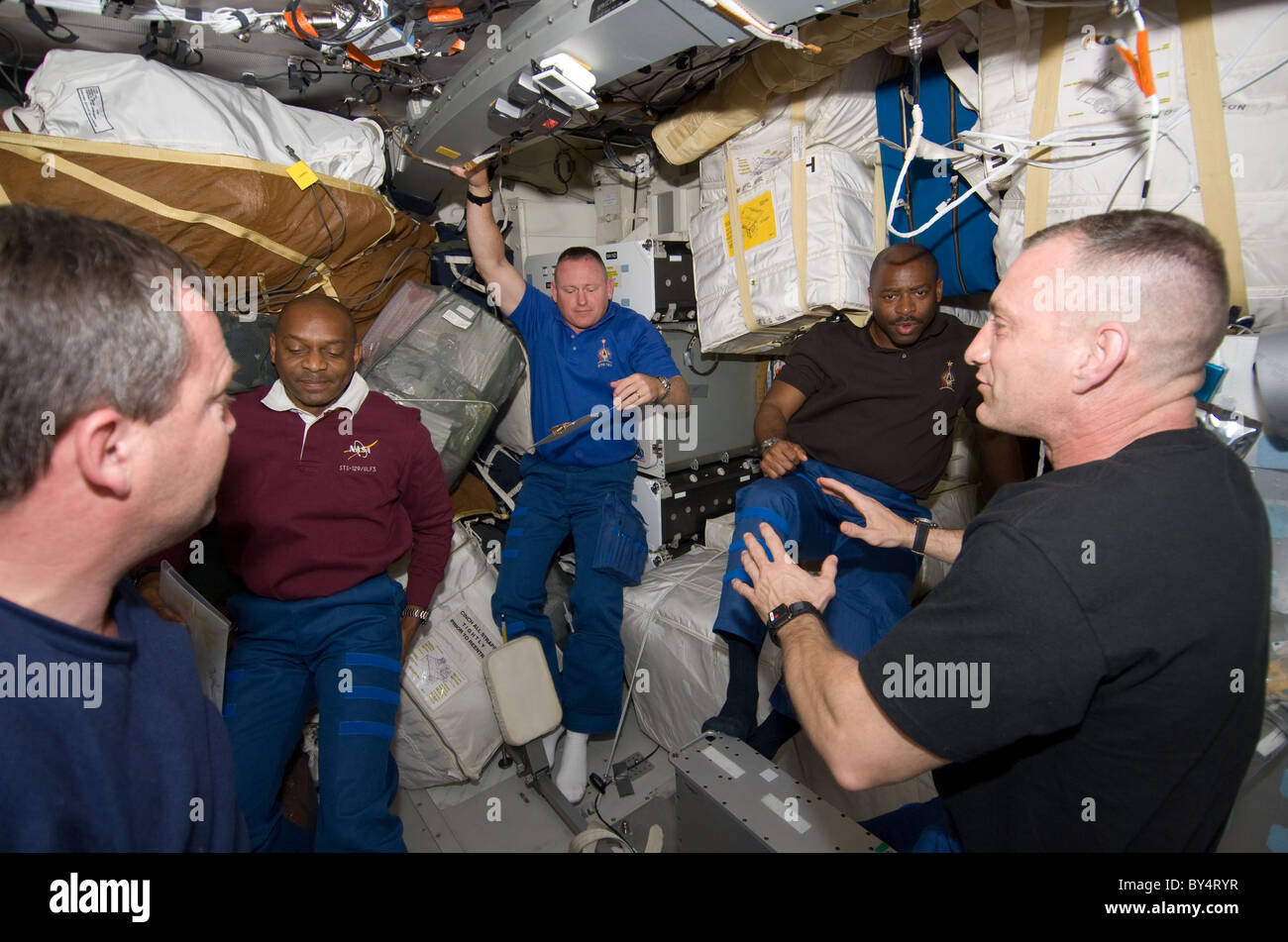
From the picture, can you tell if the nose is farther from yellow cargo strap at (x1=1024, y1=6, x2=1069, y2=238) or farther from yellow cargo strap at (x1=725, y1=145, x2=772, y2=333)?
yellow cargo strap at (x1=725, y1=145, x2=772, y2=333)

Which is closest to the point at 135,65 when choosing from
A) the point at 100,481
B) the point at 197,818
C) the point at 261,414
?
the point at 261,414

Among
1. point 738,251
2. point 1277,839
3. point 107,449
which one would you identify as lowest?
point 1277,839

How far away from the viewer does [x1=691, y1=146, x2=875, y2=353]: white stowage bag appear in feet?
8.92

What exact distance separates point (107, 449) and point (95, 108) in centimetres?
225

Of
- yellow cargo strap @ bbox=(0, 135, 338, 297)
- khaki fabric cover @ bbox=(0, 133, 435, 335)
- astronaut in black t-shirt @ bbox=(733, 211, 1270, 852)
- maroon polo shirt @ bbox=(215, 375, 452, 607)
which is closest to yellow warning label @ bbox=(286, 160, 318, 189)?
khaki fabric cover @ bbox=(0, 133, 435, 335)

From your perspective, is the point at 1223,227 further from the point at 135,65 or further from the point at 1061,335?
the point at 135,65

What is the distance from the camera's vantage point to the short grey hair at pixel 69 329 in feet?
2.33

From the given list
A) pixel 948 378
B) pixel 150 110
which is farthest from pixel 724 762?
pixel 150 110

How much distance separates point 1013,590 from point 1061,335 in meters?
0.51

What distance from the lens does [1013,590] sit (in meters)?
0.90

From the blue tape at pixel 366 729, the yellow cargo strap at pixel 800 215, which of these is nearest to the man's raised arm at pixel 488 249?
the yellow cargo strap at pixel 800 215

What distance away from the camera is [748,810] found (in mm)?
1472

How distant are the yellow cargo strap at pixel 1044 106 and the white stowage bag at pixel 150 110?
275 centimetres

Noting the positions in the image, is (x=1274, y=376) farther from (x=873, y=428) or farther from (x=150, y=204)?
(x=150, y=204)
